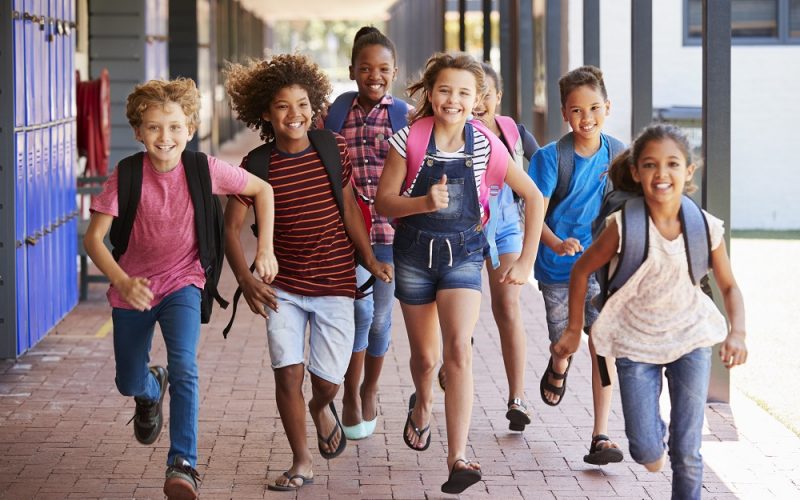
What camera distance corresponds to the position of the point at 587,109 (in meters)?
5.66

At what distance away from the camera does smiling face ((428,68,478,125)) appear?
5.04 m

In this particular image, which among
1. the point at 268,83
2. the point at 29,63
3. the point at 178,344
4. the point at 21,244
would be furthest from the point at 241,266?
the point at 29,63

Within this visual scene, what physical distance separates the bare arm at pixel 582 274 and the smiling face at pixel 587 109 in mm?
1220

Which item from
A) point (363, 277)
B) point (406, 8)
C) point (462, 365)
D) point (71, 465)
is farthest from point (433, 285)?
point (406, 8)

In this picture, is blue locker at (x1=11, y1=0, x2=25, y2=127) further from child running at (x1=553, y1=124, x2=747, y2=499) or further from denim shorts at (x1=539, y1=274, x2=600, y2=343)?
child running at (x1=553, y1=124, x2=747, y2=499)

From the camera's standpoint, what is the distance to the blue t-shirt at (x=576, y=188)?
5699 mm

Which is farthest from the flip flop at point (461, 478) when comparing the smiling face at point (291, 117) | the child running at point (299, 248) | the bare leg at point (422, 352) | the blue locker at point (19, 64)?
the blue locker at point (19, 64)

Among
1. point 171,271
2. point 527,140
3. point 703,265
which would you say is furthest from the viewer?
point 527,140

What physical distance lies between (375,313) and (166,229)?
1424 mm

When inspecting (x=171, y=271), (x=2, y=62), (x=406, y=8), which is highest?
(x=406, y=8)

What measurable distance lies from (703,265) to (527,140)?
207 cm

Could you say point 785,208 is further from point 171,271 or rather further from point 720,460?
point 171,271

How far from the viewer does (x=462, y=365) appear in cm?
511

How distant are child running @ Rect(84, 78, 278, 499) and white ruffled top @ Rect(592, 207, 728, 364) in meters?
1.36
